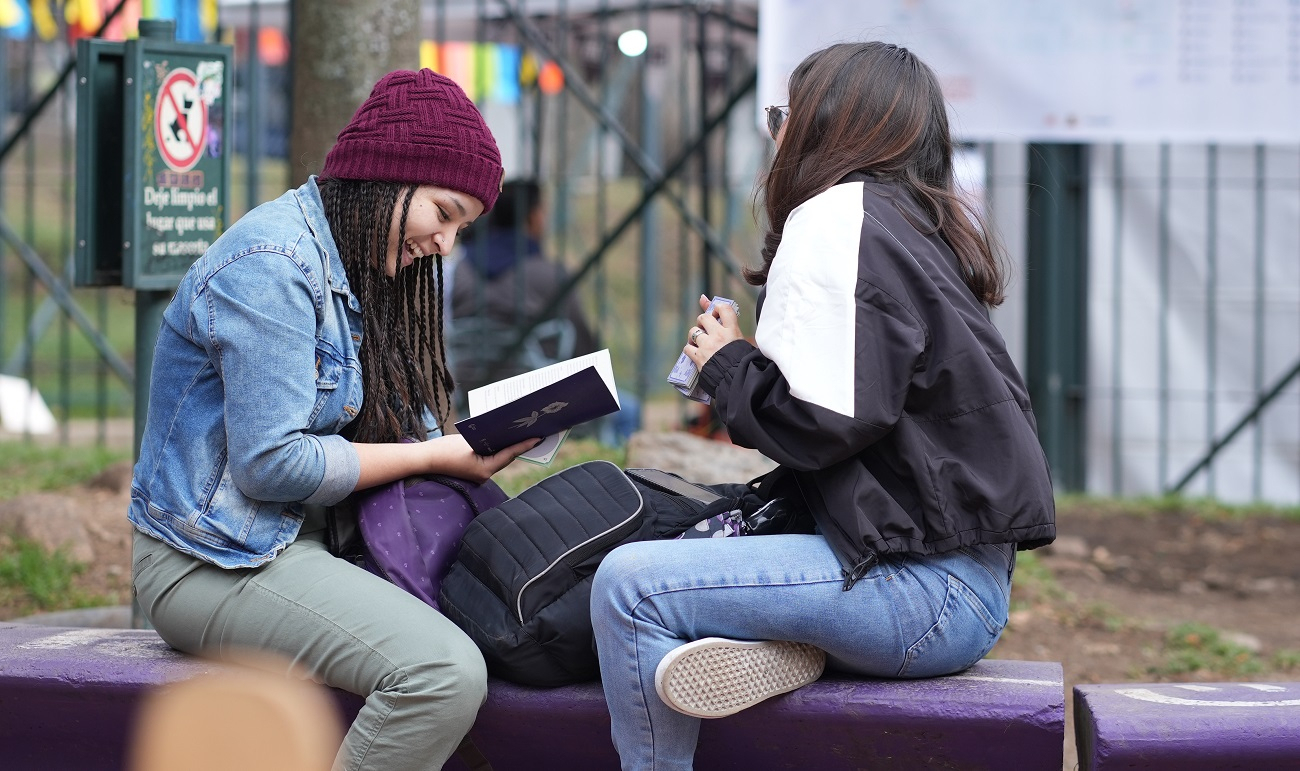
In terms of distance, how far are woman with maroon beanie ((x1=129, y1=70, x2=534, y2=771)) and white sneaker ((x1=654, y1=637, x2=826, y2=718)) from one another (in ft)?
1.17

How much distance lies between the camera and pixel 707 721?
247 cm

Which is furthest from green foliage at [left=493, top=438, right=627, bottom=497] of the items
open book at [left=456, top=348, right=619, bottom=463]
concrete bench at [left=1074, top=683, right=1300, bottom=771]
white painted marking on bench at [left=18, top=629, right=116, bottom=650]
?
concrete bench at [left=1074, top=683, right=1300, bottom=771]

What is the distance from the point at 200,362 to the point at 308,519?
387mm

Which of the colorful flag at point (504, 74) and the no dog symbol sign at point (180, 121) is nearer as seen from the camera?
the no dog symbol sign at point (180, 121)

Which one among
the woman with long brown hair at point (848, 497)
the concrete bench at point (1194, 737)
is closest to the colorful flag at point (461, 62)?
the woman with long brown hair at point (848, 497)

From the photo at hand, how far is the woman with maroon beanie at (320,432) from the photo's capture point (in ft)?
7.86

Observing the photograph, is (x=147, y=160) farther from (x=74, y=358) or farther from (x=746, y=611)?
(x=74, y=358)

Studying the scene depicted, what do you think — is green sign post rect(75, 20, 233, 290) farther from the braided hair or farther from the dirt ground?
the dirt ground

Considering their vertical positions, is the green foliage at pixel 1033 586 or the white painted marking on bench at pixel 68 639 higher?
the white painted marking on bench at pixel 68 639

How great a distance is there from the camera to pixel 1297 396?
21.7 ft

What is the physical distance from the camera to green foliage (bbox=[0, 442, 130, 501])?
17.8ft

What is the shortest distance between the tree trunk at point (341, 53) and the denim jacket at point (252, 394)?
4.88 feet

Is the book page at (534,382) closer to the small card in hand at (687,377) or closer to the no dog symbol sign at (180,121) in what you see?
the small card in hand at (687,377)

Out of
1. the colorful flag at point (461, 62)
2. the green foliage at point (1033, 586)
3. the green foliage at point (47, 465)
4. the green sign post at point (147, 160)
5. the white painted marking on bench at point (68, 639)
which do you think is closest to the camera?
the white painted marking on bench at point (68, 639)
